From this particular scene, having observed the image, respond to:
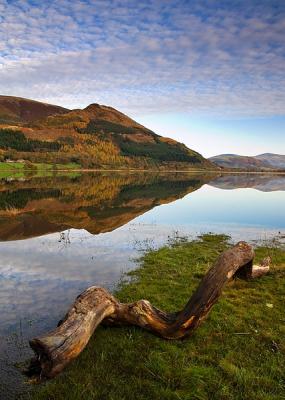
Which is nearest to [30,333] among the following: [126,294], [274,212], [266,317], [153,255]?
[126,294]

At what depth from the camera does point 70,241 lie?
27.0m

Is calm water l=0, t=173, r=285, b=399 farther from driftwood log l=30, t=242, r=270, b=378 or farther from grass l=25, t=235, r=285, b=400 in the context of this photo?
grass l=25, t=235, r=285, b=400

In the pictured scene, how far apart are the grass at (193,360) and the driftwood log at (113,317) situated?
0.41 m

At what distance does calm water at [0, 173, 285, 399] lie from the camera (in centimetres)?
1268

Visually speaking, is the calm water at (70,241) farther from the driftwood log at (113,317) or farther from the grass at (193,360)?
the grass at (193,360)

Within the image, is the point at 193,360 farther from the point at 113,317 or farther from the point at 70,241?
the point at 70,241

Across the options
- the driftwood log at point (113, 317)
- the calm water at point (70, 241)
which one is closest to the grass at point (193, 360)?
the driftwood log at point (113, 317)

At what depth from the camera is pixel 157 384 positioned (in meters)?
8.88

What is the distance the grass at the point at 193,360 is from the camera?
28.2 ft

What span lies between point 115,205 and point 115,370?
41036mm

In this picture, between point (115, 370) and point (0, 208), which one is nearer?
point (115, 370)

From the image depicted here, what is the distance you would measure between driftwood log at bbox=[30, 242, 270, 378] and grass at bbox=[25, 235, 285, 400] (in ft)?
1.33

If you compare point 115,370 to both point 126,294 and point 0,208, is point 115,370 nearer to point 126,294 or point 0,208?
point 126,294

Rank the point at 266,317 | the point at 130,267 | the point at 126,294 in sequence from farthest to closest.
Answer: the point at 130,267, the point at 126,294, the point at 266,317
